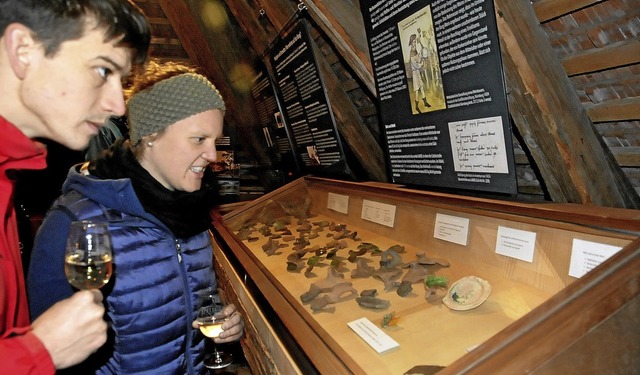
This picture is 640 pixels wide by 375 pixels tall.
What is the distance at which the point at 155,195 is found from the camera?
171 cm

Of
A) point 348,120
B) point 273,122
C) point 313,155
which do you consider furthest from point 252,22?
point 348,120

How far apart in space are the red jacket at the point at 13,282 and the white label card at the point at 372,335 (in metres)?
0.87

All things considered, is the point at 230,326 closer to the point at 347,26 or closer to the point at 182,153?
the point at 182,153

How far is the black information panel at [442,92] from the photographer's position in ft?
5.62

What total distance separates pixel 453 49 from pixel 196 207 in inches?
53.1

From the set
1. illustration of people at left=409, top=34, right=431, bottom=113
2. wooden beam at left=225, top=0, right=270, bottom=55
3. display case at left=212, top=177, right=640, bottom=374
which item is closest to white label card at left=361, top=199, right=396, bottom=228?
display case at left=212, top=177, right=640, bottom=374

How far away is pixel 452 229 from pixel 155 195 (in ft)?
4.34

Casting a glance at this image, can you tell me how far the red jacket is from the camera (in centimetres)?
93

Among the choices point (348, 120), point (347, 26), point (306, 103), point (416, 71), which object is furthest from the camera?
point (306, 103)

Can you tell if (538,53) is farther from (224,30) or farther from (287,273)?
(224,30)

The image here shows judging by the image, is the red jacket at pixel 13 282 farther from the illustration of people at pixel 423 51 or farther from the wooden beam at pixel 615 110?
the wooden beam at pixel 615 110

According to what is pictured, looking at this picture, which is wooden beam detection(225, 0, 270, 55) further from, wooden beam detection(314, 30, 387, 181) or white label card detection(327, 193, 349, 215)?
white label card detection(327, 193, 349, 215)

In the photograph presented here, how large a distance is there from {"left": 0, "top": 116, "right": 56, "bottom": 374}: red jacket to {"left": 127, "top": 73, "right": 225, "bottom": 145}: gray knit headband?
0.59 metres

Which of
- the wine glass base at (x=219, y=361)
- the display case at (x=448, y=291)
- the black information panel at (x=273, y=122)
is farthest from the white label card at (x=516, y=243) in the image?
the black information panel at (x=273, y=122)
